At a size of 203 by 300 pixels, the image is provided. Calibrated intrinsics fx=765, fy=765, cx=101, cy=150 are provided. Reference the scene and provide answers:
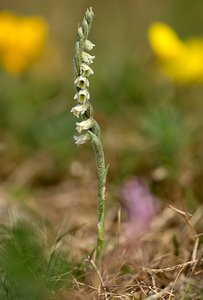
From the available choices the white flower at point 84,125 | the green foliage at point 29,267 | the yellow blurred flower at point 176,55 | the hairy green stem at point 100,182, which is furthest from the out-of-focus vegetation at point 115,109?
the white flower at point 84,125

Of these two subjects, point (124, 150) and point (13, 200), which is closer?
point (13, 200)

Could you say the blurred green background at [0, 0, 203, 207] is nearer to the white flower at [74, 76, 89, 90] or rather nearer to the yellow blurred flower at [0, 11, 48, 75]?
the yellow blurred flower at [0, 11, 48, 75]

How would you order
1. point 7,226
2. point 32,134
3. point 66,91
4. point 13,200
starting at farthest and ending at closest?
point 66,91, point 32,134, point 13,200, point 7,226

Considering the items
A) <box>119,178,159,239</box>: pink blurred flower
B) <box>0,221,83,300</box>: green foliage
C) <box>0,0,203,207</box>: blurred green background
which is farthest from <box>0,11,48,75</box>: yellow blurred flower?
<box>0,221,83,300</box>: green foliage

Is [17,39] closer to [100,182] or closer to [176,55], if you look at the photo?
[176,55]

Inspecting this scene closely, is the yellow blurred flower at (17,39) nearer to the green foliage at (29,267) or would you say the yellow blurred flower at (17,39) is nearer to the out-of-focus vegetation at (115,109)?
the out-of-focus vegetation at (115,109)

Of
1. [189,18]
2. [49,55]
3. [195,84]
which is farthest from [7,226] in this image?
[189,18]

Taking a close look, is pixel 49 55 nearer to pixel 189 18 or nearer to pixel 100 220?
pixel 189 18
